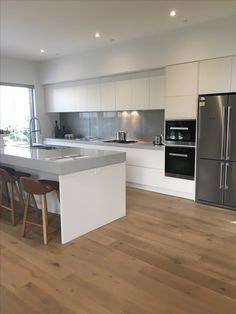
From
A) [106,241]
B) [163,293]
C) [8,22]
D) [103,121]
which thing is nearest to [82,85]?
[103,121]

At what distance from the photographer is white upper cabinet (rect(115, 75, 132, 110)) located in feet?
16.4

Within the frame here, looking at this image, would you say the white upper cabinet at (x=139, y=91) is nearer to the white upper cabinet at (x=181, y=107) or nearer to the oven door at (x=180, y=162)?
the white upper cabinet at (x=181, y=107)

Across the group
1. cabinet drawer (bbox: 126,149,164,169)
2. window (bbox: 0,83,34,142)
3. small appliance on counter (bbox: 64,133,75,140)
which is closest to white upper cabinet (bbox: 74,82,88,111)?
small appliance on counter (bbox: 64,133,75,140)

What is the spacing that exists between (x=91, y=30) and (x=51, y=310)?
3.82m

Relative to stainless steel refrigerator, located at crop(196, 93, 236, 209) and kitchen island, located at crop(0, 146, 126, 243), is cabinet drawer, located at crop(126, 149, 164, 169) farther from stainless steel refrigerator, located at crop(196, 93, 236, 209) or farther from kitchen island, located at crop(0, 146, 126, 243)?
kitchen island, located at crop(0, 146, 126, 243)

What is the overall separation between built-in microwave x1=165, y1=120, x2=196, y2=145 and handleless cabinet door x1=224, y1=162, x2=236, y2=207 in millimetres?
667

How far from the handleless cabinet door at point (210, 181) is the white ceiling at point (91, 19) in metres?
2.10

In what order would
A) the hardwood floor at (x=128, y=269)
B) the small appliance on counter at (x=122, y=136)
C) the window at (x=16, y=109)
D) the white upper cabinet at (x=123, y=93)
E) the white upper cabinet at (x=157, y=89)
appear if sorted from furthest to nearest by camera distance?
the window at (x=16, y=109) < the small appliance on counter at (x=122, y=136) < the white upper cabinet at (x=123, y=93) < the white upper cabinet at (x=157, y=89) < the hardwood floor at (x=128, y=269)

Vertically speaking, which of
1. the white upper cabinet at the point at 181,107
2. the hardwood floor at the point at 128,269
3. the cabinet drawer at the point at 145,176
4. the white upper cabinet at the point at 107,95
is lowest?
the hardwood floor at the point at 128,269

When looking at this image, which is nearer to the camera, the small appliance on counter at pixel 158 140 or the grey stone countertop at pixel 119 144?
the grey stone countertop at pixel 119 144

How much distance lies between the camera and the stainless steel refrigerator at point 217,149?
3.70 meters

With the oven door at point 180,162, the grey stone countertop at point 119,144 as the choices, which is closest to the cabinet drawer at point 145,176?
the oven door at point 180,162

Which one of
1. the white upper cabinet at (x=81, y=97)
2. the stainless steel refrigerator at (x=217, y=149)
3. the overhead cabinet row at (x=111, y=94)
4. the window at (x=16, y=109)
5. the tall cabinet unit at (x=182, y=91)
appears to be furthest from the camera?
the window at (x=16, y=109)

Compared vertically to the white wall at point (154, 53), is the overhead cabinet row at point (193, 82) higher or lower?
lower
